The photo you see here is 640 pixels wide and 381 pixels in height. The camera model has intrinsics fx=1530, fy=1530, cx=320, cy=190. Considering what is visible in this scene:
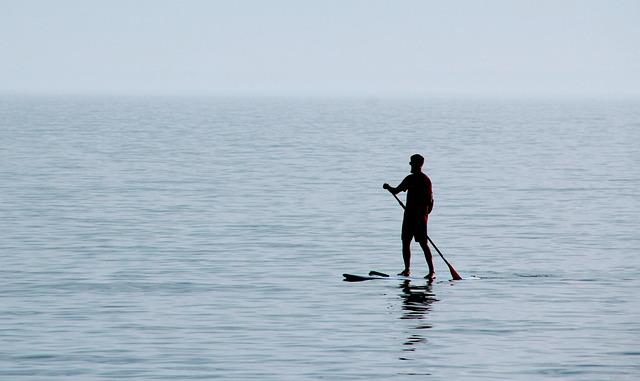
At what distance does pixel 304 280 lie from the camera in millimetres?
24484

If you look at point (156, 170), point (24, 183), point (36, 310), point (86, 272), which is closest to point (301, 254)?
point (86, 272)

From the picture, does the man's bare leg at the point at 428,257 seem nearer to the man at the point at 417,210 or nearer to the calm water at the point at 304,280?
the man at the point at 417,210

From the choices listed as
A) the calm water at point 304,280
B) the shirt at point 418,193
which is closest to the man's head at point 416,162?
the shirt at point 418,193

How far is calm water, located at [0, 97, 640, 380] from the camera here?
689 inches

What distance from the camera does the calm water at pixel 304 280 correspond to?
17.5 m

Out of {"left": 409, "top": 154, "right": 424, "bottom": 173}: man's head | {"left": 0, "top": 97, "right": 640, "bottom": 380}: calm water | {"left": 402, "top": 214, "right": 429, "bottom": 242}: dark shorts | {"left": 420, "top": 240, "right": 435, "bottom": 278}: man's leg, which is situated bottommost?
{"left": 0, "top": 97, "right": 640, "bottom": 380}: calm water

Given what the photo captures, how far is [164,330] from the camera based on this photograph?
1939 cm

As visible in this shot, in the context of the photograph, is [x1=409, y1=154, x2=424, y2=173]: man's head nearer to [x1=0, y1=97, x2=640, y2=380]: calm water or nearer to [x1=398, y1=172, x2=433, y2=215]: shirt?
[x1=398, y1=172, x2=433, y2=215]: shirt

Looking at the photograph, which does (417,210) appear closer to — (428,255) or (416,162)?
(428,255)

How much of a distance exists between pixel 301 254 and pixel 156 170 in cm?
3048

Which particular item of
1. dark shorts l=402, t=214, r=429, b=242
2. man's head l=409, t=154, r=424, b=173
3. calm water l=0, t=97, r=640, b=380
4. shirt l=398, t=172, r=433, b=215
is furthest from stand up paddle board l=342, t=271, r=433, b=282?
man's head l=409, t=154, r=424, b=173

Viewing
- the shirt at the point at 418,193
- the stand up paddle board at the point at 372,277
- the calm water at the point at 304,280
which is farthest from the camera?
the stand up paddle board at the point at 372,277

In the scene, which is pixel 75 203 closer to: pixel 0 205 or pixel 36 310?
pixel 0 205

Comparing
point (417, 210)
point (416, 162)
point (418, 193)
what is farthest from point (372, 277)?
point (416, 162)
